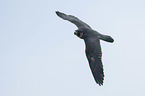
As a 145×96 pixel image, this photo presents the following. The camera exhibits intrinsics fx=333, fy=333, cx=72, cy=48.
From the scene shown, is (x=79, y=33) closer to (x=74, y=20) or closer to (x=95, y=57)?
(x=74, y=20)

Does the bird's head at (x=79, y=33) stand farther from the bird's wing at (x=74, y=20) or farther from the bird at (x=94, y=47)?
the bird's wing at (x=74, y=20)

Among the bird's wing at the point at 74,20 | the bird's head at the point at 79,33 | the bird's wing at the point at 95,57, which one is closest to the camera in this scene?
the bird's wing at the point at 95,57

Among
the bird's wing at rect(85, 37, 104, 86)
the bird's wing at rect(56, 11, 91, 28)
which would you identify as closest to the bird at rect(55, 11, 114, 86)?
the bird's wing at rect(85, 37, 104, 86)

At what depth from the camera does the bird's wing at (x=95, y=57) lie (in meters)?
17.6

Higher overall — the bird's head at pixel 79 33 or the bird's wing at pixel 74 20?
the bird's wing at pixel 74 20

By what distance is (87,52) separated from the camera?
715 inches

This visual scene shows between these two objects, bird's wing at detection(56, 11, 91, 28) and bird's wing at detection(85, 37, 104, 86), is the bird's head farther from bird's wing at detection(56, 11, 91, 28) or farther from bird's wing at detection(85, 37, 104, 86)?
bird's wing at detection(56, 11, 91, 28)

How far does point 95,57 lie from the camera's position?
704 inches

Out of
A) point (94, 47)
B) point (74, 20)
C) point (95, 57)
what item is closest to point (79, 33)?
point (94, 47)

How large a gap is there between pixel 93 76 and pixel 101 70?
584 mm

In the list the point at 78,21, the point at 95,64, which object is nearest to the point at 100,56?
the point at 95,64

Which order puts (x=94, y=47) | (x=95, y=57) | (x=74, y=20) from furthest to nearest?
(x=74, y=20) → (x=94, y=47) → (x=95, y=57)

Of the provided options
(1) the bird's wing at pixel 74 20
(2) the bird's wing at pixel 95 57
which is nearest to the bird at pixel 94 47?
(2) the bird's wing at pixel 95 57

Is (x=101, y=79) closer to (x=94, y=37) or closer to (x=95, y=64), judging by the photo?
(x=95, y=64)
